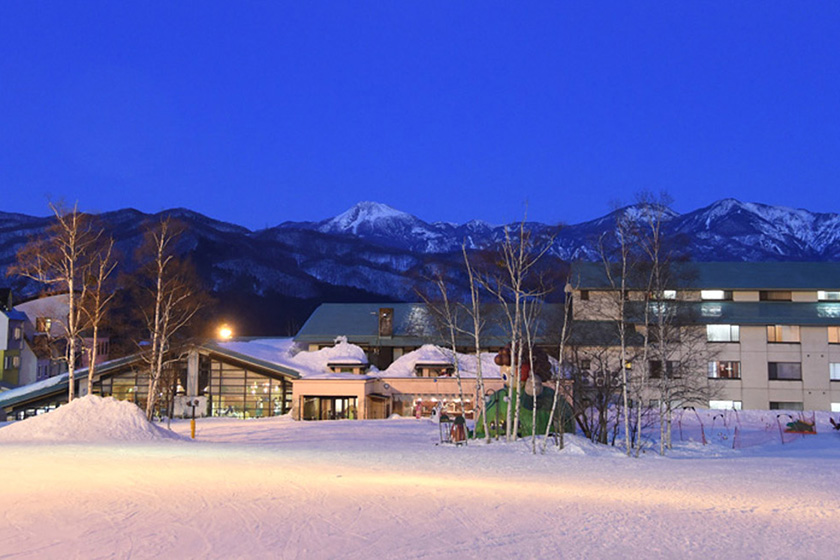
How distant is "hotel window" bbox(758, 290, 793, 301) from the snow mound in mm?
45833

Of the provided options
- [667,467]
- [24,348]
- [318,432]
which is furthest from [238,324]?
[667,467]

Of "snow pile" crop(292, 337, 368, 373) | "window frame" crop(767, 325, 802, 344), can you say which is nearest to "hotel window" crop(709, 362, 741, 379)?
"window frame" crop(767, 325, 802, 344)

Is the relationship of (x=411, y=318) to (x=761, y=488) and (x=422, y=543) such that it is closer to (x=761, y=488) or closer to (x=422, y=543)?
(x=761, y=488)

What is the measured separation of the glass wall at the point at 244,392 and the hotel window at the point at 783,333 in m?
34.2

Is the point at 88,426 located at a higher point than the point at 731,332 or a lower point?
lower

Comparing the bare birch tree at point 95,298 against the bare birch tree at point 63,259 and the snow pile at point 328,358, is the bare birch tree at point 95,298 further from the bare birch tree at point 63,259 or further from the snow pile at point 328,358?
the snow pile at point 328,358

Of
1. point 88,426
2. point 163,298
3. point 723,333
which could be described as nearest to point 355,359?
point 163,298

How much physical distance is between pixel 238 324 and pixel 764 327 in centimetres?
9762

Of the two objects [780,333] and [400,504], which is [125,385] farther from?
[780,333]

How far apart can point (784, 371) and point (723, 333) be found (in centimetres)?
487

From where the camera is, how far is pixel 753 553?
850cm

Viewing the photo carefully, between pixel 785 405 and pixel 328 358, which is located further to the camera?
pixel 785 405

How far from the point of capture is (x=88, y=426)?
926 inches

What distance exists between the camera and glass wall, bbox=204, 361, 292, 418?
154 ft
